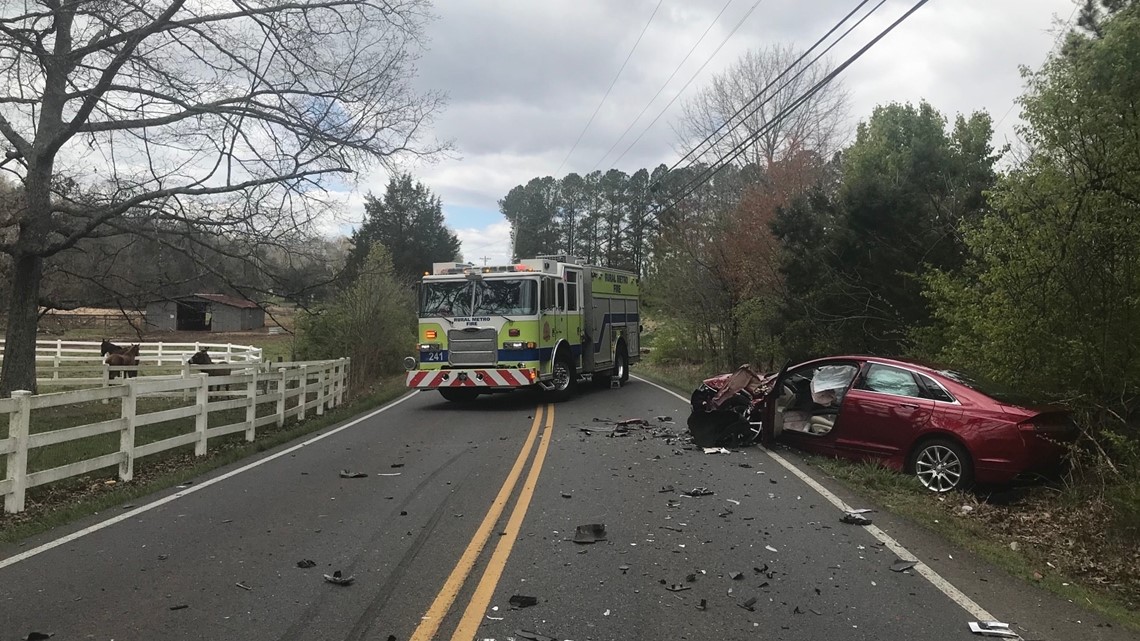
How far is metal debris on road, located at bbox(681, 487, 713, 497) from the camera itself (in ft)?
24.9

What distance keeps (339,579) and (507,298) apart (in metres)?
11.0

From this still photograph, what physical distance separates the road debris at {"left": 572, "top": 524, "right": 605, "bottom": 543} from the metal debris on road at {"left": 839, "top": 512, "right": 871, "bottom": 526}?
2184mm

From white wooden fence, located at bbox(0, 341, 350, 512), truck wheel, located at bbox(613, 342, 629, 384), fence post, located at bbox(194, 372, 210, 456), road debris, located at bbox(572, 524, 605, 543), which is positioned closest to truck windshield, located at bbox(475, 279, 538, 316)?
white wooden fence, located at bbox(0, 341, 350, 512)

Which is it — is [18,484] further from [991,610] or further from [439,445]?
[991,610]

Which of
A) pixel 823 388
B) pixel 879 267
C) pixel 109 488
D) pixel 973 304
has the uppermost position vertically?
pixel 879 267

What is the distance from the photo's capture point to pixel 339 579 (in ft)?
16.4

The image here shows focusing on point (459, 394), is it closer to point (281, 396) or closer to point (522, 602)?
point (281, 396)

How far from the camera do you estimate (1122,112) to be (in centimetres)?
680

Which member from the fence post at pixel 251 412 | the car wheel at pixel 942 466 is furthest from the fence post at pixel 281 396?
the car wheel at pixel 942 466

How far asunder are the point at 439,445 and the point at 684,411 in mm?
5813

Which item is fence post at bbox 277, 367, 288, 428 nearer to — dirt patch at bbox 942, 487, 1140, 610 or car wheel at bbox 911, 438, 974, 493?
car wheel at bbox 911, 438, 974, 493

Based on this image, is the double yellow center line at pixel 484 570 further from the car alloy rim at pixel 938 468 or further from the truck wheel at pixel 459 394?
the truck wheel at pixel 459 394

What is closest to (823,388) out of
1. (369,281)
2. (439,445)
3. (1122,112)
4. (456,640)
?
(1122,112)

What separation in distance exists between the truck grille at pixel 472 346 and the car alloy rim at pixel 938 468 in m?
9.22
